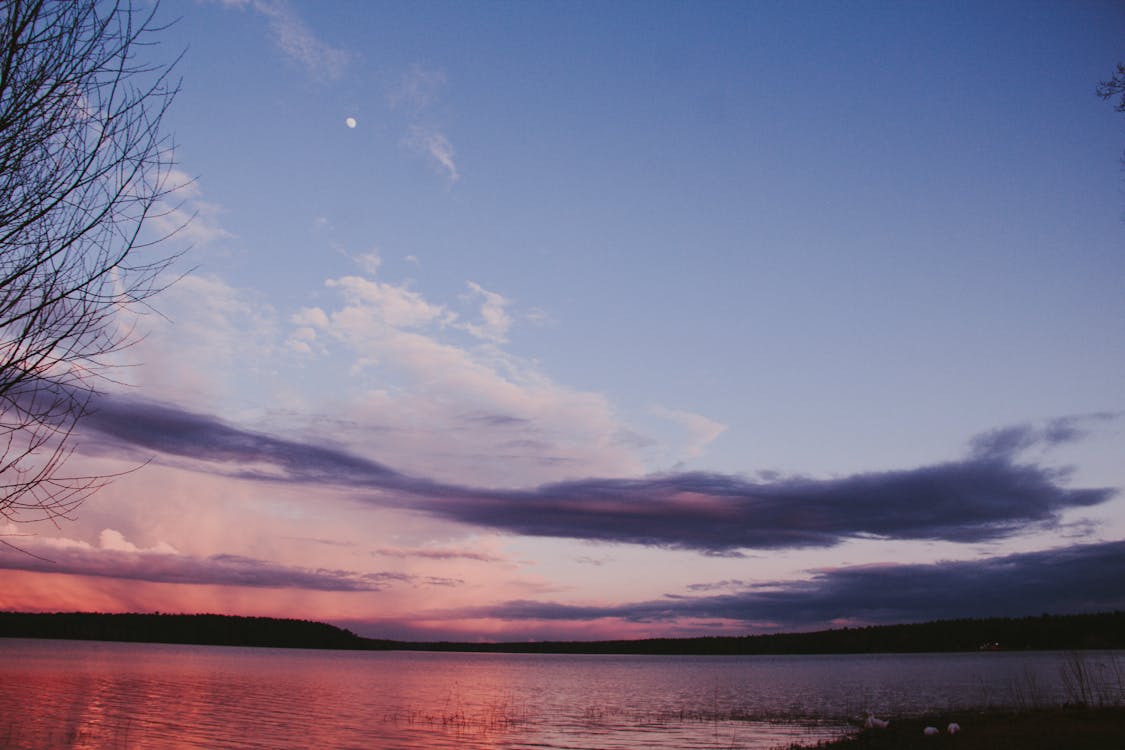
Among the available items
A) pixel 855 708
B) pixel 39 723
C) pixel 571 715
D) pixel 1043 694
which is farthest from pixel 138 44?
pixel 1043 694

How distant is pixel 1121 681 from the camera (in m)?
69.1

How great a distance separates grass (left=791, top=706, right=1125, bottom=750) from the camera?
75.5ft

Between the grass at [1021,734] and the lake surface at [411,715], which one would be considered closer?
the grass at [1021,734]

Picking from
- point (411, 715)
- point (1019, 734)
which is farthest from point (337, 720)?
point (1019, 734)

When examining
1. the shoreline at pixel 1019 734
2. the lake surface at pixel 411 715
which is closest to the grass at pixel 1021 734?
the shoreline at pixel 1019 734

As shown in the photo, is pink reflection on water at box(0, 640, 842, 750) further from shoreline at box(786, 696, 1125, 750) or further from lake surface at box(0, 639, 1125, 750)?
shoreline at box(786, 696, 1125, 750)

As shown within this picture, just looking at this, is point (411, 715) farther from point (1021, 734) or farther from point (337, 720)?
point (1021, 734)

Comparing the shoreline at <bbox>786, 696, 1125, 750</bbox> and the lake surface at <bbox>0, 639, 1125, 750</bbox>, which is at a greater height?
the shoreline at <bbox>786, 696, 1125, 750</bbox>

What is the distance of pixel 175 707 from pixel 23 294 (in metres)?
55.7

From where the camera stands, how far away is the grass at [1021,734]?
906 inches

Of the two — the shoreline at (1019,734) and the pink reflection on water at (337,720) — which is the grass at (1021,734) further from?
the pink reflection on water at (337,720)

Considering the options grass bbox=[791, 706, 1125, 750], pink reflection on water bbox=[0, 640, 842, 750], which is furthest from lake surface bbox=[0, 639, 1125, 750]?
grass bbox=[791, 706, 1125, 750]

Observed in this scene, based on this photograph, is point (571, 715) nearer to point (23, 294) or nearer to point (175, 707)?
point (175, 707)

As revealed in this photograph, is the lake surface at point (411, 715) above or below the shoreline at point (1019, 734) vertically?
below
